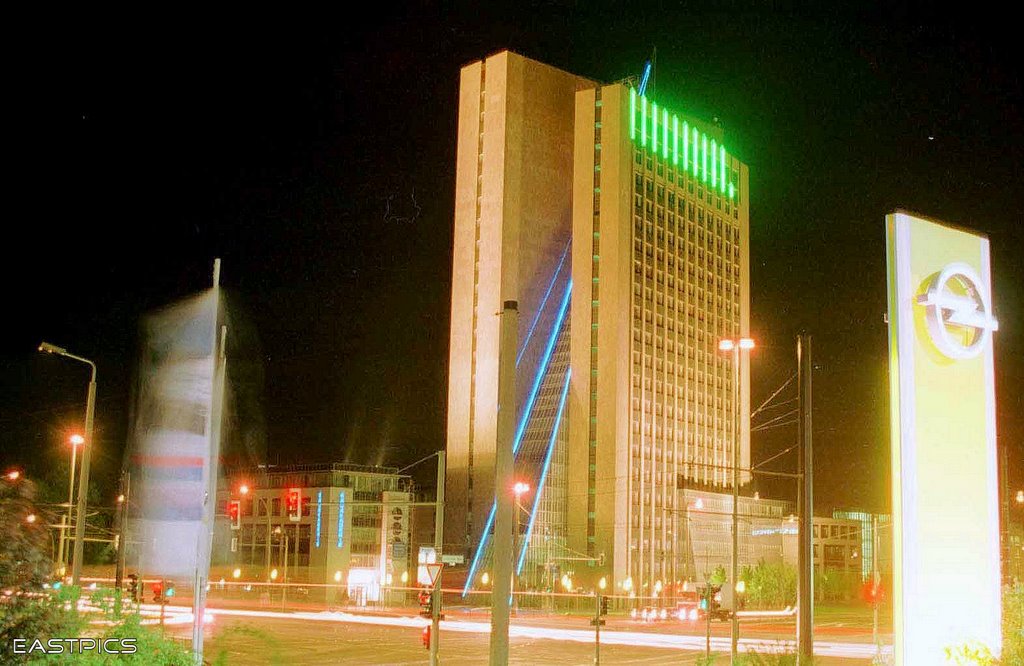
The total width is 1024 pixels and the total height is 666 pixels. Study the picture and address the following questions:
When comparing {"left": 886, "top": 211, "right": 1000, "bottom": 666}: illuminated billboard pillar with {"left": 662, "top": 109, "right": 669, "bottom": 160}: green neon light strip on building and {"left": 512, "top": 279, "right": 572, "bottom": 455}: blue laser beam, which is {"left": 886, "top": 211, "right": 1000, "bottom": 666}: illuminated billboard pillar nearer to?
{"left": 512, "top": 279, "right": 572, "bottom": 455}: blue laser beam


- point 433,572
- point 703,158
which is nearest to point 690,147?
point 703,158

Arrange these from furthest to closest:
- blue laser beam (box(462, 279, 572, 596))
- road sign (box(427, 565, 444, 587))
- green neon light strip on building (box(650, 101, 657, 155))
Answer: green neon light strip on building (box(650, 101, 657, 155))
blue laser beam (box(462, 279, 572, 596))
road sign (box(427, 565, 444, 587))

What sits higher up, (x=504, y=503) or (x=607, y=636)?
(x=504, y=503)

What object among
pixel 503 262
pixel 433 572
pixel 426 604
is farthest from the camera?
pixel 503 262

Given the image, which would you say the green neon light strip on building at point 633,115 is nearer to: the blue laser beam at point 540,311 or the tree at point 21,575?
the blue laser beam at point 540,311

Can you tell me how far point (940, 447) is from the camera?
19.8 meters

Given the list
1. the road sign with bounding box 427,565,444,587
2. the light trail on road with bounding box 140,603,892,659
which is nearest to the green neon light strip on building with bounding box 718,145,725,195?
the light trail on road with bounding box 140,603,892,659

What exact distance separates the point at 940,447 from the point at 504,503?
31.5ft

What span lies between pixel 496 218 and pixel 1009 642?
268 ft

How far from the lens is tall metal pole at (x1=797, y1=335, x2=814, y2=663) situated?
73.4 ft

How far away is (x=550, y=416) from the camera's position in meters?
99.7

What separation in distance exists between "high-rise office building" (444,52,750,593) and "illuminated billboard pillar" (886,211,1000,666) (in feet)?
230

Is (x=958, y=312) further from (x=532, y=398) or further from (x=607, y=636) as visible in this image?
(x=532, y=398)

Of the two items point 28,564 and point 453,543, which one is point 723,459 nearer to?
point 453,543
